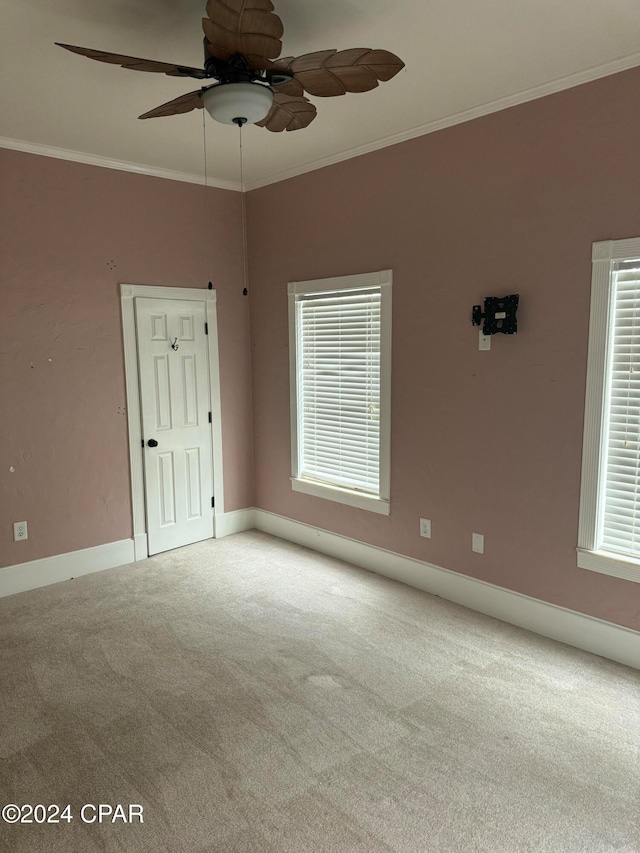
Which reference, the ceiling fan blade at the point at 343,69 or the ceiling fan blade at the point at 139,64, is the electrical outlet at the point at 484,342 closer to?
the ceiling fan blade at the point at 343,69

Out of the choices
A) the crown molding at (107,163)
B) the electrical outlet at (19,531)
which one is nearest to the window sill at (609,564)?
the electrical outlet at (19,531)

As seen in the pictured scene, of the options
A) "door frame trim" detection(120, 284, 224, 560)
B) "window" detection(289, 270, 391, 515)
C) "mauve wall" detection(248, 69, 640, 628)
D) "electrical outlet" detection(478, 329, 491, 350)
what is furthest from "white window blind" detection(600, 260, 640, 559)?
"door frame trim" detection(120, 284, 224, 560)

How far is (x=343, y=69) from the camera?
2.06 meters

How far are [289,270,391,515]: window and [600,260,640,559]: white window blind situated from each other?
1.47 metres

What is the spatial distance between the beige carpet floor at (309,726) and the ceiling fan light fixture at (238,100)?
2574mm

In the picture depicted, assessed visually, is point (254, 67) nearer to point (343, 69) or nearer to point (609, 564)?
point (343, 69)

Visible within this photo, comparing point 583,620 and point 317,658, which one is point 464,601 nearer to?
point 583,620

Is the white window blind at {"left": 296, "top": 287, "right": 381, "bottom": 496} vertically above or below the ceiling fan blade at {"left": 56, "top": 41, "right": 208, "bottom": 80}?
below

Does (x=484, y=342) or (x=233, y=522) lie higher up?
(x=484, y=342)

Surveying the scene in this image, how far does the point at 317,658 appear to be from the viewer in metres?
3.18

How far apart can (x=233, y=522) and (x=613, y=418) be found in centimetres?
335

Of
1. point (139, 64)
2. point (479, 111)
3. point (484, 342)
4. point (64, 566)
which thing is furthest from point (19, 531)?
point (479, 111)

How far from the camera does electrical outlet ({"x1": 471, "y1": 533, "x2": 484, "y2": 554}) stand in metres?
3.64

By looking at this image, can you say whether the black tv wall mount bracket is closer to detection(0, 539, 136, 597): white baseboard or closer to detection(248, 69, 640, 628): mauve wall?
detection(248, 69, 640, 628): mauve wall
